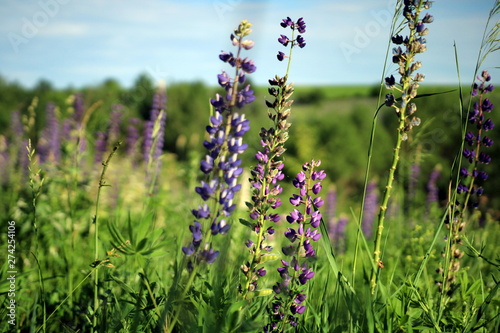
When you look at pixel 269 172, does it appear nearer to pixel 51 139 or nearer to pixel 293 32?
pixel 293 32

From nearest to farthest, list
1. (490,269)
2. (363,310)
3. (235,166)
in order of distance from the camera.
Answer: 1. (235,166)
2. (363,310)
3. (490,269)

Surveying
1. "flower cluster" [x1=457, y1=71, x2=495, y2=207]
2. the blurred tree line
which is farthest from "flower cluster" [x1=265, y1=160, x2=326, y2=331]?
the blurred tree line

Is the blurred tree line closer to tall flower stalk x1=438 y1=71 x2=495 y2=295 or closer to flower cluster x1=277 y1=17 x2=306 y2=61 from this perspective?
tall flower stalk x1=438 y1=71 x2=495 y2=295

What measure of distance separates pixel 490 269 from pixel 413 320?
2.37m

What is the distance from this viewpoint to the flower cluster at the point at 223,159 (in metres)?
1.57

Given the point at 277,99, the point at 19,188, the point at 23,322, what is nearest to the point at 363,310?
the point at 277,99

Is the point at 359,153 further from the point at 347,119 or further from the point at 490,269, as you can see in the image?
the point at 490,269

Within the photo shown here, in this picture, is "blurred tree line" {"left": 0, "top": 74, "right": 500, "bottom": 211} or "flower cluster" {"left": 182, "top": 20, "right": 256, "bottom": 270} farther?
"blurred tree line" {"left": 0, "top": 74, "right": 500, "bottom": 211}

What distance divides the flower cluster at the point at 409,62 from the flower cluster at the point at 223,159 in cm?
75

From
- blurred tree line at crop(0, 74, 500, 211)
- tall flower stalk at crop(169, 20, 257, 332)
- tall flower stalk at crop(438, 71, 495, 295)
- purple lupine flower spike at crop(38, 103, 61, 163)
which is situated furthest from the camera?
blurred tree line at crop(0, 74, 500, 211)

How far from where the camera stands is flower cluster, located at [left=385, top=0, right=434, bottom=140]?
1.98m

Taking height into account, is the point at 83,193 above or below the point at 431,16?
below

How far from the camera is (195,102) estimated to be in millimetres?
29625

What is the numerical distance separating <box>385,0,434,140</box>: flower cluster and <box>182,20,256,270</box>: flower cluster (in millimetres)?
745
